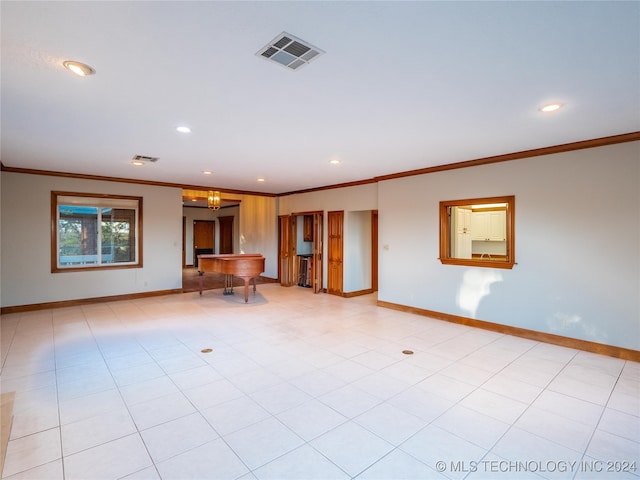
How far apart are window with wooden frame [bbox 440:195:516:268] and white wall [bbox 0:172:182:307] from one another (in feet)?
20.2

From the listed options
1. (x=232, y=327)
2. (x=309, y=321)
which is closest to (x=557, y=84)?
(x=309, y=321)

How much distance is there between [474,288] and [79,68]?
5.50 m

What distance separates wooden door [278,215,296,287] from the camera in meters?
9.05

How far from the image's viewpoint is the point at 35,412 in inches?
105

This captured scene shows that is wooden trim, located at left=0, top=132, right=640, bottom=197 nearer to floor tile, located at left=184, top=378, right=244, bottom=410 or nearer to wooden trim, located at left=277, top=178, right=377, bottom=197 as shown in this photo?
wooden trim, located at left=277, top=178, right=377, bottom=197

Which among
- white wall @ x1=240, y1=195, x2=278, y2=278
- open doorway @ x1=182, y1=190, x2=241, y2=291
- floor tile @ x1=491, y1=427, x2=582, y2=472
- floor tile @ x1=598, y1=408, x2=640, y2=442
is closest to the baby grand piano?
white wall @ x1=240, y1=195, x2=278, y2=278

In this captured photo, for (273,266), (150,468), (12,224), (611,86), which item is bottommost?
(150,468)

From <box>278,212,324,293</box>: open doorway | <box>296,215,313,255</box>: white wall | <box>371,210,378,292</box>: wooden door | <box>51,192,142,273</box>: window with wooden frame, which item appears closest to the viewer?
<box>51,192,142,273</box>: window with wooden frame

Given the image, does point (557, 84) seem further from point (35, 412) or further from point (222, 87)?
point (35, 412)

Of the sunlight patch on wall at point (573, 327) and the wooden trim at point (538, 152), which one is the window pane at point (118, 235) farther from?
the sunlight patch on wall at point (573, 327)

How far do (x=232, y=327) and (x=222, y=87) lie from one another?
12.0 ft

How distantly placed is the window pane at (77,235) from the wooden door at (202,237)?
6.68m

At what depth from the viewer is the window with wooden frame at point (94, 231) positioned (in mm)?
6414

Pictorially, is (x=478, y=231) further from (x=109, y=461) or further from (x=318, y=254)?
(x=109, y=461)
